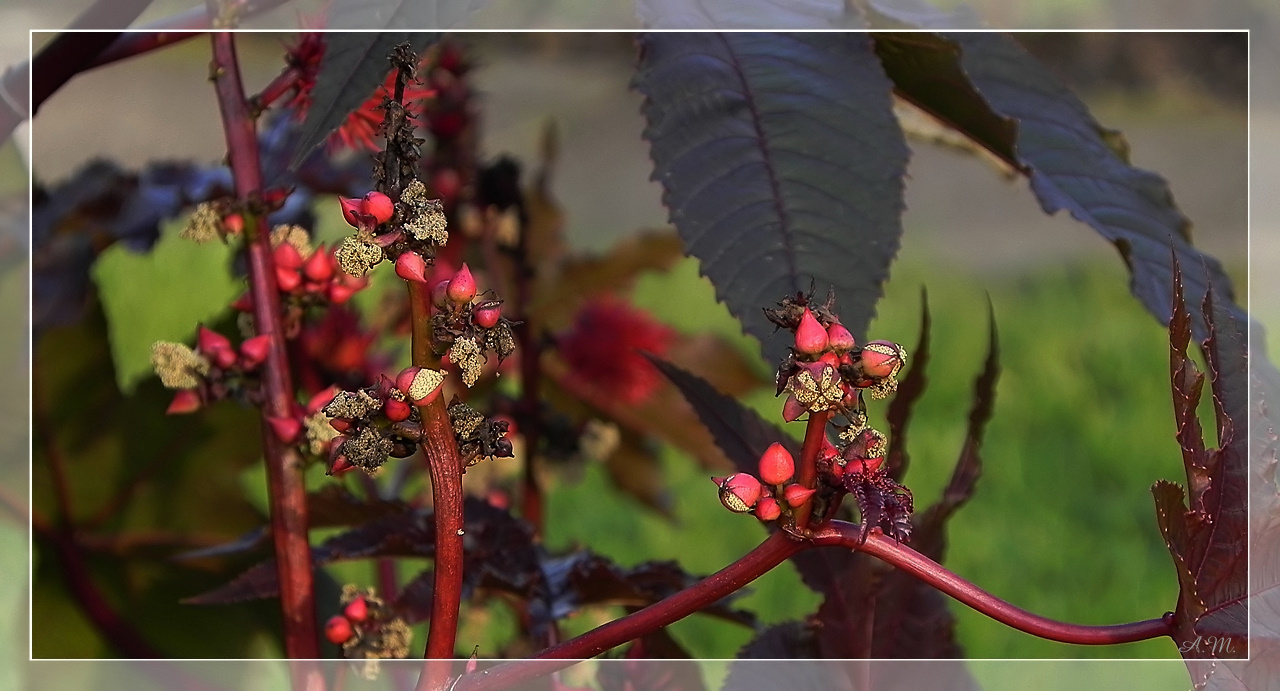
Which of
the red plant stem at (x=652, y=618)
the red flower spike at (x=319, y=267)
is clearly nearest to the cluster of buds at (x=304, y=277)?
the red flower spike at (x=319, y=267)

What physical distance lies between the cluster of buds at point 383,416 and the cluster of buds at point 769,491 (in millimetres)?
55

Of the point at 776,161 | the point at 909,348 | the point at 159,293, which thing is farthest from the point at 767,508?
the point at 909,348

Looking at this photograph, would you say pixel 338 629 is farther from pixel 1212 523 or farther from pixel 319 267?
pixel 1212 523

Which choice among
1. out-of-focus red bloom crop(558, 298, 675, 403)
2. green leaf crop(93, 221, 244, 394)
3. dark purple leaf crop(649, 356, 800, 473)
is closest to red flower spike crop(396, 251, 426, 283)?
dark purple leaf crop(649, 356, 800, 473)

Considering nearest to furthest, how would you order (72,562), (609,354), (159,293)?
(72,562)
(609,354)
(159,293)

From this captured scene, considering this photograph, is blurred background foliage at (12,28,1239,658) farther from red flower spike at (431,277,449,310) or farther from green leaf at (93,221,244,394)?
red flower spike at (431,277,449,310)

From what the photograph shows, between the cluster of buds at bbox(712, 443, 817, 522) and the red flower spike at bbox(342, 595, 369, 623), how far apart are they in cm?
12

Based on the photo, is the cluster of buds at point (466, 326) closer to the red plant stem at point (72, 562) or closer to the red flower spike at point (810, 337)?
the red flower spike at point (810, 337)

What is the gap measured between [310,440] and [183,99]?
72 centimetres

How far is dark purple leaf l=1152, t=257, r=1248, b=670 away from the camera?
8.7 inches

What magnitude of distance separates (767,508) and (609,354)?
0.43 metres

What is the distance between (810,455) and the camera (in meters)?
0.19

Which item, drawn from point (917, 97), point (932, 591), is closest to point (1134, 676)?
point (932, 591)

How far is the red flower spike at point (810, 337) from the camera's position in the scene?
19cm
